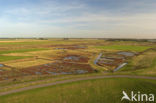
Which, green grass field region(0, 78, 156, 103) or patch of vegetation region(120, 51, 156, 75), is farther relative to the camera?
patch of vegetation region(120, 51, 156, 75)

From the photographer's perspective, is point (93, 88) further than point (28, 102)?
Yes

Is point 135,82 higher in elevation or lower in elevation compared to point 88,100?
higher

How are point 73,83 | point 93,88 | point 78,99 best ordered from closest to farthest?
point 78,99 < point 93,88 < point 73,83

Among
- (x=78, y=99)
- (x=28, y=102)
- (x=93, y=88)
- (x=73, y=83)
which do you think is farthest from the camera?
(x=73, y=83)

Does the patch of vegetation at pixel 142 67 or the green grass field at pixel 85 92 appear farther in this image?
the patch of vegetation at pixel 142 67

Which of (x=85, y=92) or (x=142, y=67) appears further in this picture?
(x=142, y=67)

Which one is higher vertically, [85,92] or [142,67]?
[142,67]

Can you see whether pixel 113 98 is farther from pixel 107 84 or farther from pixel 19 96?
pixel 19 96

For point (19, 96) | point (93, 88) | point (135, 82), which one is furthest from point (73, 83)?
point (135, 82)
